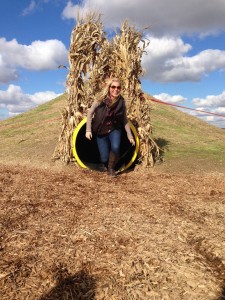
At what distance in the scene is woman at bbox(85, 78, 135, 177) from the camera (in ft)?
24.6

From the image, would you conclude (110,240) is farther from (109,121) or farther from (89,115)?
(109,121)

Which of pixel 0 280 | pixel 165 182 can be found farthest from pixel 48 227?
pixel 165 182

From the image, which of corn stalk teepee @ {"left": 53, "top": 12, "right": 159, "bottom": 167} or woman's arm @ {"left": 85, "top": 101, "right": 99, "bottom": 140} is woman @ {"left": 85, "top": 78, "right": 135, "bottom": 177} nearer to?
woman's arm @ {"left": 85, "top": 101, "right": 99, "bottom": 140}

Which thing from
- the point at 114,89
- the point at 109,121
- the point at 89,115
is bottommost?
the point at 109,121

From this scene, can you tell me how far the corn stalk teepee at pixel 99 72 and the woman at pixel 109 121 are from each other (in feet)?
3.06

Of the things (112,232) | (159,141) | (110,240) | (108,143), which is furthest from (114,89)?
(159,141)

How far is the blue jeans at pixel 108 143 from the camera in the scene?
25.6 feet

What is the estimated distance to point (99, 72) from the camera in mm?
8891

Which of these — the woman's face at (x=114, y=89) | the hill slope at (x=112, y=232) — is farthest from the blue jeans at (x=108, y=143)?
the woman's face at (x=114, y=89)

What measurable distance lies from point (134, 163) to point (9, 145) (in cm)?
529

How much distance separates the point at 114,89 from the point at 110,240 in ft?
13.2

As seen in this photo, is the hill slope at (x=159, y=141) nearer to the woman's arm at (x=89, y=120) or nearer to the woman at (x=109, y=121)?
the woman at (x=109, y=121)

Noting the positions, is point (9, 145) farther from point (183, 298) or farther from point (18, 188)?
point (183, 298)

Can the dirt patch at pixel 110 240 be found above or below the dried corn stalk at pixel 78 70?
below
